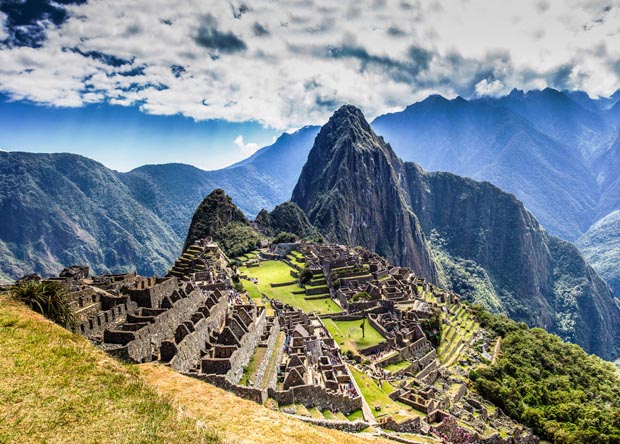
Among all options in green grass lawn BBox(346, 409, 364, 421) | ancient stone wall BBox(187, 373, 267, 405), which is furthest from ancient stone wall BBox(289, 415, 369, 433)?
ancient stone wall BBox(187, 373, 267, 405)

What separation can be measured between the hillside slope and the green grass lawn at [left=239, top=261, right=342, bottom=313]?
4252 cm

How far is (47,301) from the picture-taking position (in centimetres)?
2283

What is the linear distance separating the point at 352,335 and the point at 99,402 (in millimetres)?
41592

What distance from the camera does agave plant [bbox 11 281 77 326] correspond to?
22.4 meters

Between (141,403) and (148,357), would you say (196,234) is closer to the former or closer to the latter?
(148,357)

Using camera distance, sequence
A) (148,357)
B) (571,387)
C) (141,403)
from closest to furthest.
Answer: (141,403) → (148,357) → (571,387)

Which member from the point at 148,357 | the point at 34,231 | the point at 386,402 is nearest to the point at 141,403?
the point at 148,357

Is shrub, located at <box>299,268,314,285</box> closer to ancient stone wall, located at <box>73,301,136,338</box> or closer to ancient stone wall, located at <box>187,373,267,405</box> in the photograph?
ancient stone wall, located at <box>73,301,136,338</box>

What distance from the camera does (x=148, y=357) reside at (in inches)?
925

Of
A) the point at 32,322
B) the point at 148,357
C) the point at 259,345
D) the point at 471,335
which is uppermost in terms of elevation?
the point at 32,322

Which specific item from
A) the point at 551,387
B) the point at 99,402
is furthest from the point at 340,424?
the point at 551,387

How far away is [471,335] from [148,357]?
6272 cm

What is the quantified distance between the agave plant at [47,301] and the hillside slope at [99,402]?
941mm

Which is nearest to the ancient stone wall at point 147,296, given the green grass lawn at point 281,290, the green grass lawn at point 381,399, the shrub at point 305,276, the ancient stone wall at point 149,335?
the ancient stone wall at point 149,335
